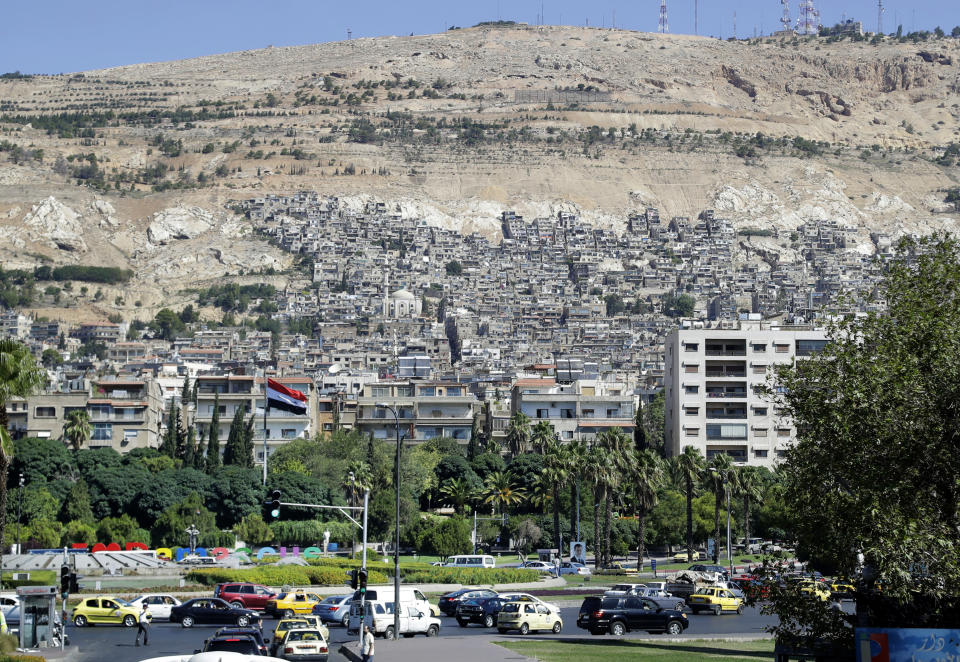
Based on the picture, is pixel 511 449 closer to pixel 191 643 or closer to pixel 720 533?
pixel 720 533

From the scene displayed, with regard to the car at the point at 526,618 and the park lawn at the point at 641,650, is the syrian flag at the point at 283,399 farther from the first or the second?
the park lawn at the point at 641,650

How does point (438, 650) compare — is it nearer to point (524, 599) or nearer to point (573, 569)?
point (524, 599)

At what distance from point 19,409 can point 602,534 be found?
226 feet

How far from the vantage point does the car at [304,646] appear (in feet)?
142

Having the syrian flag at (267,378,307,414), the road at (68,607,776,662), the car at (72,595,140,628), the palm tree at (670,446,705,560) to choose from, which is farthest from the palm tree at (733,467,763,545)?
the car at (72,595,140,628)

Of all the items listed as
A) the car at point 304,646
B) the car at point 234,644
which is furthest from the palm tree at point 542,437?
the car at point 234,644

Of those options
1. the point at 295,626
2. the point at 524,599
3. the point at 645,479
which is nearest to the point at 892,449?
the point at 295,626

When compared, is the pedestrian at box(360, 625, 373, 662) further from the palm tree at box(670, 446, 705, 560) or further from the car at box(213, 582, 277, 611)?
the palm tree at box(670, 446, 705, 560)

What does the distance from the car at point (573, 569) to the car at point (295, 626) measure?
42120 mm

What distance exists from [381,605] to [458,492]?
205 ft

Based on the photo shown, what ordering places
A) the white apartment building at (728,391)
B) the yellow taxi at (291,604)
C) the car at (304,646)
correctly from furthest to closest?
the white apartment building at (728,391) → the yellow taxi at (291,604) → the car at (304,646)

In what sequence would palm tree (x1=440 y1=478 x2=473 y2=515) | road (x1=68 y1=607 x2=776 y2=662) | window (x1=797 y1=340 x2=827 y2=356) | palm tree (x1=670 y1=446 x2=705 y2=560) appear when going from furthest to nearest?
window (x1=797 y1=340 x2=827 y2=356)
palm tree (x1=440 y1=478 x2=473 y2=515)
palm tree (x1=670 y1=446 x2=705 y2=560)
road (x1=68 y1=607 x2=776 y2=662)

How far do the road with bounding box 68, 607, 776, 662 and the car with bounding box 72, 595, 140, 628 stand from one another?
429 millimetres

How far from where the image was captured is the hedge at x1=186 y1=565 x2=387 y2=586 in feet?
244
